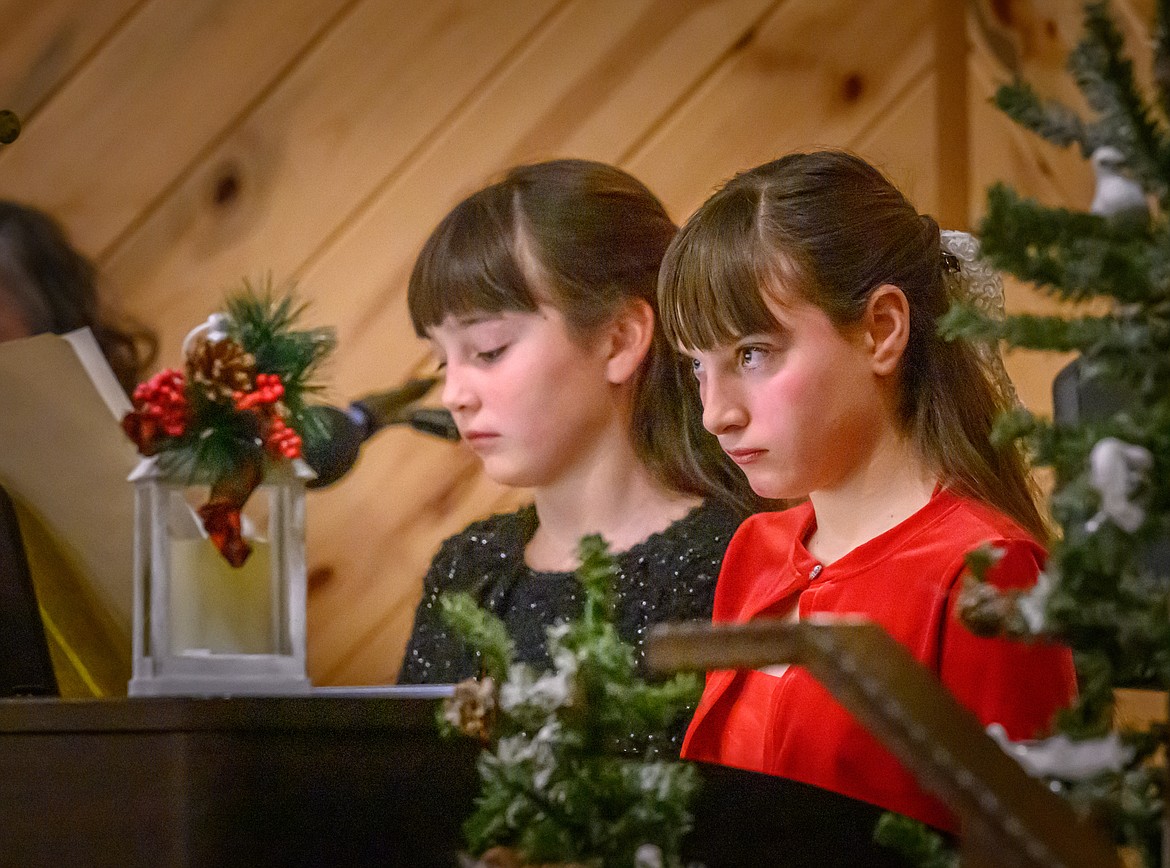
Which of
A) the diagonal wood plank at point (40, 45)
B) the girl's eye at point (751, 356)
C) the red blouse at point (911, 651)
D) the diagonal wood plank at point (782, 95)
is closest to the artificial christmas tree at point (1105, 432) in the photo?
the red blouse at point (911, 651)

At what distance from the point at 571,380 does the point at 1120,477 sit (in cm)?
87

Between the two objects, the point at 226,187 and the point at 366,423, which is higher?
the point at 226,187

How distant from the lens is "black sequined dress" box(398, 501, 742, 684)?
4.56ft

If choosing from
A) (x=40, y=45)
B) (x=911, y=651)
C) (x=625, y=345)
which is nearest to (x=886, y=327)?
(x=911, y=651)

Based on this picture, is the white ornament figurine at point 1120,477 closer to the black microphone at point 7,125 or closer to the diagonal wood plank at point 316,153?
the black microphone at point 7,125

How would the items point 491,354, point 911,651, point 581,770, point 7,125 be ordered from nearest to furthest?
point 581,770, point 7,125, point 911,651, point 491,354

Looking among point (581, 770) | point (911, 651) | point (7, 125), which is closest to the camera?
point (581, 770)

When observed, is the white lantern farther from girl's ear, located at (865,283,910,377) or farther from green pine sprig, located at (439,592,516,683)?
girl's ear, located at (865,283,910,377)

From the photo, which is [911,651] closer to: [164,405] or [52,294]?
[164,405]

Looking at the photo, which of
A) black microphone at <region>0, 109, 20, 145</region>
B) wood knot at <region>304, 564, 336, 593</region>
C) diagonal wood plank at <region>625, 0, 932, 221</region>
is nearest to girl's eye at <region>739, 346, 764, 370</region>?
black microphone at <region>0, 109, 20, 145</region>

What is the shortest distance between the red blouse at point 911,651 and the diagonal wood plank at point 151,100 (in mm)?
1033

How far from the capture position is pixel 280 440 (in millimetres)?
1107

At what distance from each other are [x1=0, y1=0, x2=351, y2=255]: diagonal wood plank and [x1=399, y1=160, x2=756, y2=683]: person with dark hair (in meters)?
0.50

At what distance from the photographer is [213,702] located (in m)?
0.81
